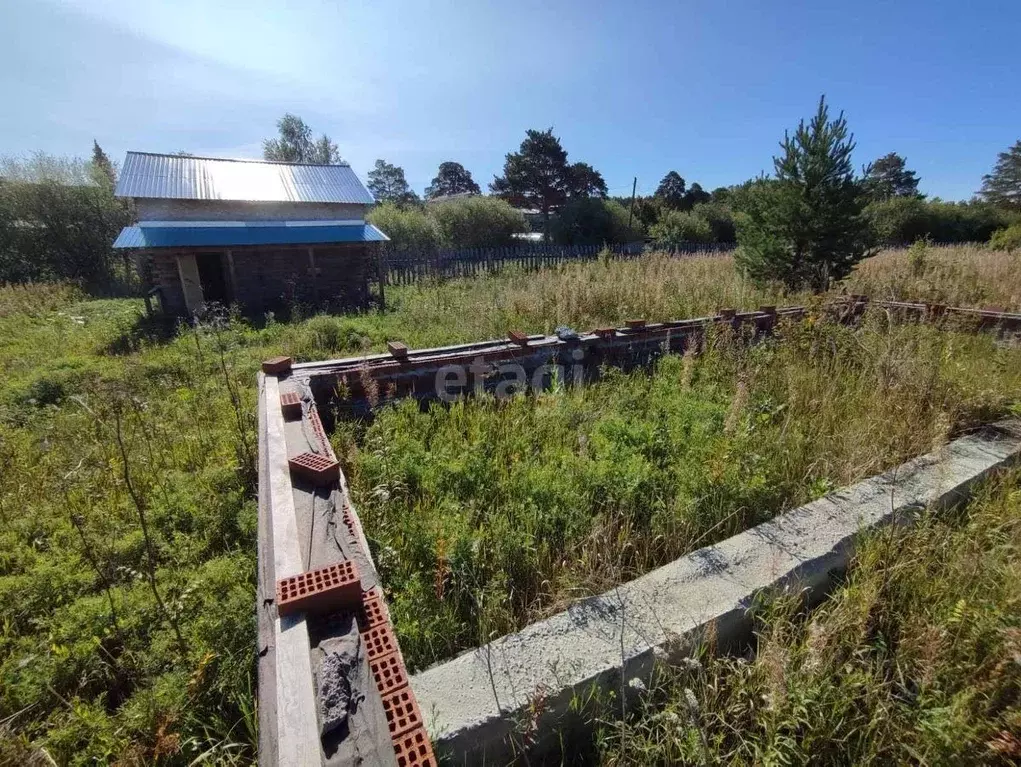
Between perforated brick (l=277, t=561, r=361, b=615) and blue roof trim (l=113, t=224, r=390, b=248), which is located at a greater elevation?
blue roof trim (l=113, t=224, r=390, b=248)

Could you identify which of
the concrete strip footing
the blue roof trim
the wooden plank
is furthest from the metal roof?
the concrete strip footing

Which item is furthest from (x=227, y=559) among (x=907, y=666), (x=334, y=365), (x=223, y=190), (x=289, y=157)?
(x=289, y=157)

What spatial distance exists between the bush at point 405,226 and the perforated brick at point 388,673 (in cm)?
2260

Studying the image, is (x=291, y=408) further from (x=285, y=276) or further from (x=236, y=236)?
(x=236, y=236)

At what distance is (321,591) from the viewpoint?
1502 millimetres

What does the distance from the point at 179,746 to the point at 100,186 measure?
91.1 feet

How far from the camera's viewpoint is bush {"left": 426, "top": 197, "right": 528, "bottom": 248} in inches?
953

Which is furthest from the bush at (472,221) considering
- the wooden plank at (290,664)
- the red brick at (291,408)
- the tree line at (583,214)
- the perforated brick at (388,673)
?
the perforated brick at (388,673)

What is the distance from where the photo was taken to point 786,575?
197cm

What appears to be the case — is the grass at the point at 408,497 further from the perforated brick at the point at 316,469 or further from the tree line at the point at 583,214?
the tree line at the point at 583,214

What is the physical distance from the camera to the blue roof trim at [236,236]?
11538 mm

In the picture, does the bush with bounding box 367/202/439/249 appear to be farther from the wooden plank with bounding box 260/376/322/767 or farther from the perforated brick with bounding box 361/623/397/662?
the perforated brick with bounding box 361/623/397/662

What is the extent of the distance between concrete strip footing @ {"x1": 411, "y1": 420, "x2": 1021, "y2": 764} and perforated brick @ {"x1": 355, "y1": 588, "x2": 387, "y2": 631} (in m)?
0.24

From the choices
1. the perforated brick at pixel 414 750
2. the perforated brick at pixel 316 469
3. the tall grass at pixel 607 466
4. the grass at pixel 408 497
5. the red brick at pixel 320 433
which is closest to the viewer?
the perforated brick at pixel 414 750
